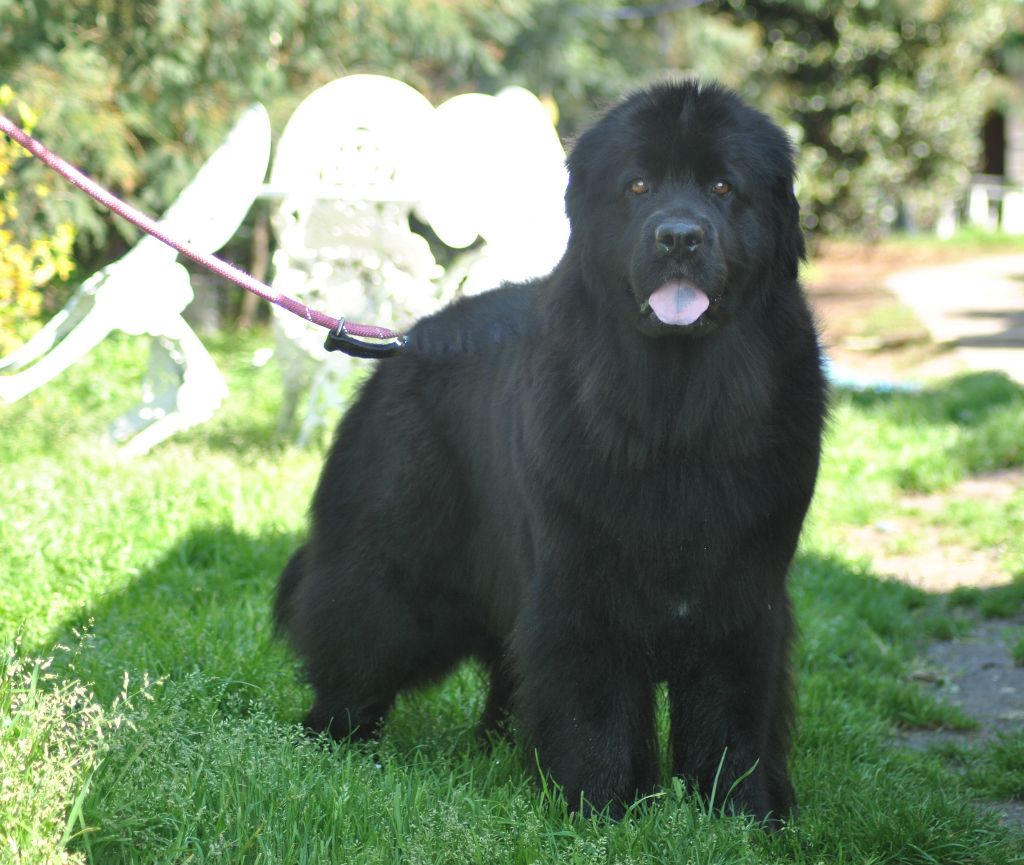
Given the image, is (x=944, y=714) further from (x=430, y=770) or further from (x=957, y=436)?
(x=957, y=436)

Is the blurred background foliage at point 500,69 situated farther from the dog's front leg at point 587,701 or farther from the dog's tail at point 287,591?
the dog's tail at point 287,591

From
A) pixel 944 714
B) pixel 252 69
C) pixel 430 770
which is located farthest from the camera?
pixel 252 69

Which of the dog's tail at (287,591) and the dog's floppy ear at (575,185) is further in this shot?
the dog's tail at (287,591)

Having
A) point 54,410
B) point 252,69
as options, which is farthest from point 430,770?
point 252,69

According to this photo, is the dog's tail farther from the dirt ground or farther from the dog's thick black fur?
the dirt ground

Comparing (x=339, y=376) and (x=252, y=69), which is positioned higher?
(x=252, y=69)

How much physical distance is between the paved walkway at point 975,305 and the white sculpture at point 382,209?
431 cm

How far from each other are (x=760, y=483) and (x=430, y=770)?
1045 mm

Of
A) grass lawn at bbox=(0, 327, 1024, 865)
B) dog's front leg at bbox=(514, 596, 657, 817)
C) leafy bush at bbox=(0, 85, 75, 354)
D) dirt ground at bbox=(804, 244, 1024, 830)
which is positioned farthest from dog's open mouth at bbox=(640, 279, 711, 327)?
leafy bush at bbox=(0, 85, 75, 354)

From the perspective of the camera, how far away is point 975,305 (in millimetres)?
14203

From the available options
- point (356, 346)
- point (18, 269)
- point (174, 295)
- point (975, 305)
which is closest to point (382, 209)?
point (174, 295)

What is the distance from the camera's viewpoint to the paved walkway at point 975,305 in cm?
1070

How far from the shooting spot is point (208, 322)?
1129 cm

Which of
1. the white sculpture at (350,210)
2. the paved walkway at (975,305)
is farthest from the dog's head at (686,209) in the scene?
the paved walkway at (975,305)
